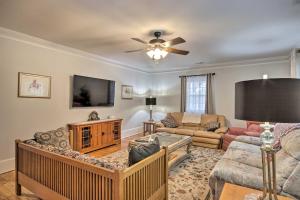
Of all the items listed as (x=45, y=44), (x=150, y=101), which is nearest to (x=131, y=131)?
(x=150, y=101)

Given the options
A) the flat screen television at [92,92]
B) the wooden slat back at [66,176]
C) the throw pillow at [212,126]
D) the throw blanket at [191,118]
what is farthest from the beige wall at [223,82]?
the wooden slat back at [66,176]

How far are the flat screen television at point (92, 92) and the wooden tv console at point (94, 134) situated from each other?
0.57 metres

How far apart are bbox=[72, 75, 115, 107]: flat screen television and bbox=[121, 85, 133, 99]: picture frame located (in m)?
0.53

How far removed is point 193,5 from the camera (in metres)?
2.33

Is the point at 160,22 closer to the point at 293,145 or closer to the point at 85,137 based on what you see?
the point at 293,145

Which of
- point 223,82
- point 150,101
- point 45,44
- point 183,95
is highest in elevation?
point 45,44

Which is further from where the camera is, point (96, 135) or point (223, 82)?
point (223, 82)

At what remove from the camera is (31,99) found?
3.58m

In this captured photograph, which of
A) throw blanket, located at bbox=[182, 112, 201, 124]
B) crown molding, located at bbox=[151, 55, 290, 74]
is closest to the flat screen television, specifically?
throw blanket, located at bbox=[182, 112, 201, 124]

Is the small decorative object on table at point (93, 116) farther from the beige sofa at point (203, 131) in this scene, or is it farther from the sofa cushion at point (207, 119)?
the sofa cushion at point (207, 119)

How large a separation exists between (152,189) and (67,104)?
3.24 metres

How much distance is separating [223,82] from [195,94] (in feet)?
3.32

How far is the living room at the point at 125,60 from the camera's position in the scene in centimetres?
233

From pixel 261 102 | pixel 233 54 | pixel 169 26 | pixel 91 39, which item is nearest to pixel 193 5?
pixel 169 26
